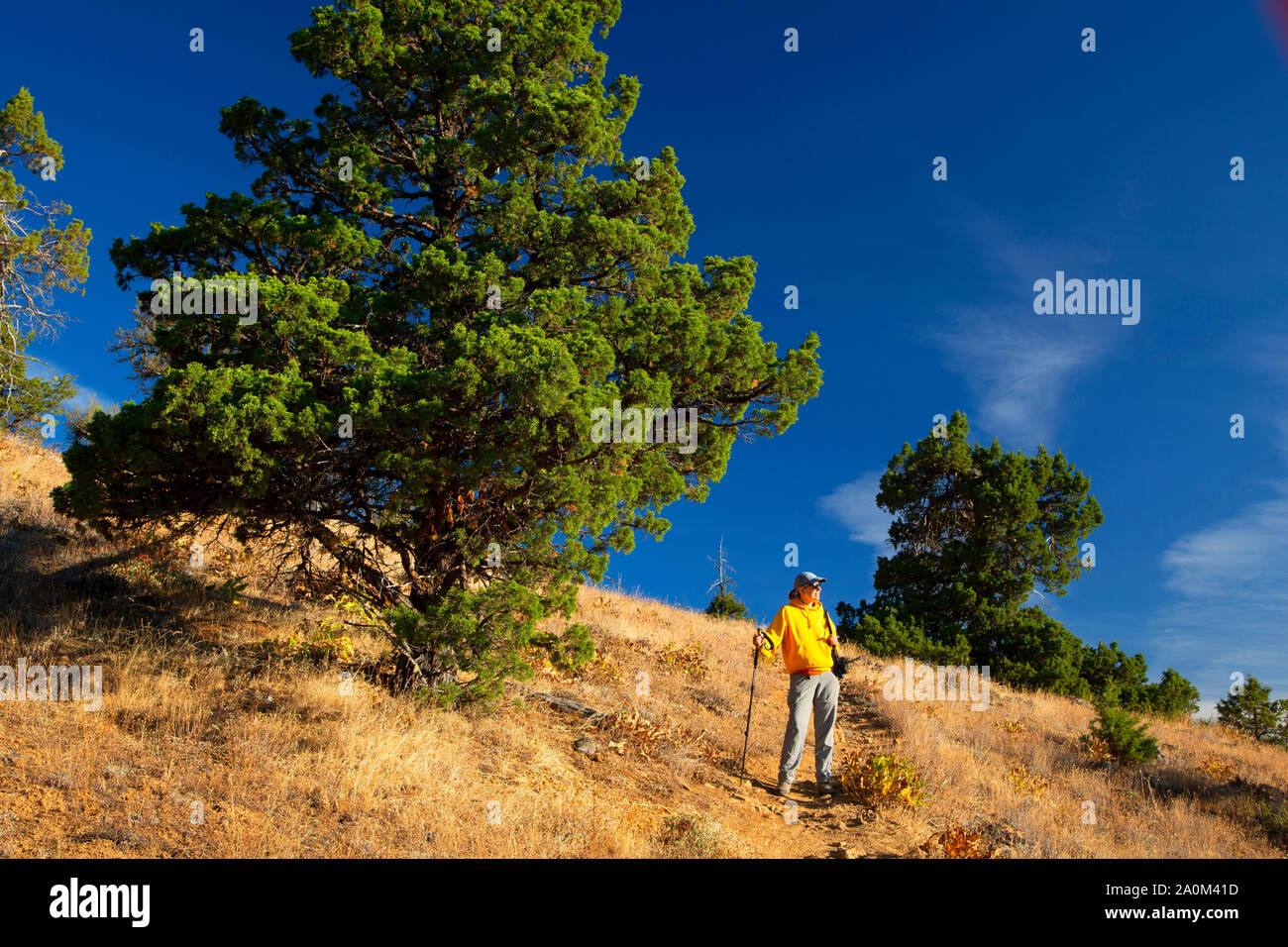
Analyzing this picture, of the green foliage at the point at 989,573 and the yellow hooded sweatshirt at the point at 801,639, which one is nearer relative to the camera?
the yellow hooded sweatshirt at the point at 801,639

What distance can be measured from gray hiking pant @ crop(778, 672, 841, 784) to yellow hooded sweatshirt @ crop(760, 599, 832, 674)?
125 mm

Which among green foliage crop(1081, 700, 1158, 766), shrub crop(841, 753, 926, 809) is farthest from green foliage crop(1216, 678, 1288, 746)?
shrub crop(841, 753, 926, 809)

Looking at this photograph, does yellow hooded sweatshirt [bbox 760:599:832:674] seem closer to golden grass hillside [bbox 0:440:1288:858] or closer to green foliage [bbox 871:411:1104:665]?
golden grass hillside [bbox 0:440:1288:858]

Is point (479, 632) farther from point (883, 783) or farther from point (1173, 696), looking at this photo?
point (1173, 696)

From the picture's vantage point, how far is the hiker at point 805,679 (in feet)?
27.3

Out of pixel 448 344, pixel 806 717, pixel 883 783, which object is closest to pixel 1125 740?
pixel 883 783

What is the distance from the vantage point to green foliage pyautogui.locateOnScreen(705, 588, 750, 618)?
2438 centimetres

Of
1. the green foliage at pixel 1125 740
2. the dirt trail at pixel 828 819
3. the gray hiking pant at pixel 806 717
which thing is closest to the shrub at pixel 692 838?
the dirt trail at pixel 828 819

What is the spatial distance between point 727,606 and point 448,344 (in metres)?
→ 18.3

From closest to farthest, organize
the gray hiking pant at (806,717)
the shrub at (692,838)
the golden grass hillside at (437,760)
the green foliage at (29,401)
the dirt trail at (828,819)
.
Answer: the golden grass hillside at (437,760) → the shrub at (692,838) → the dirt trail at (828,819) → the gray hiking pant at (806,717) → the green foliage at (29,401)

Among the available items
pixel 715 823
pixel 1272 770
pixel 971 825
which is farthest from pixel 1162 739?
pixel 715 823

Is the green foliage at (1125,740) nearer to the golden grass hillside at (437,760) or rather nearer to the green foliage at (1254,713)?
the golden grass hillside at (437,760)

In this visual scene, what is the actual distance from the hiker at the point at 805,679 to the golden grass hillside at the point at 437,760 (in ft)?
1.23

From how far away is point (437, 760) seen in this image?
691cm
